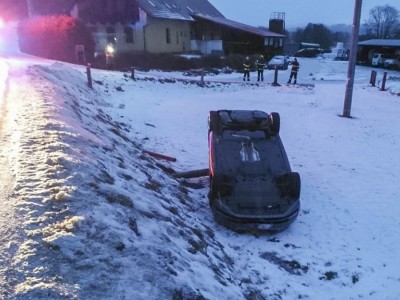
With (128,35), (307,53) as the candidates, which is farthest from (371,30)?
(128,35)

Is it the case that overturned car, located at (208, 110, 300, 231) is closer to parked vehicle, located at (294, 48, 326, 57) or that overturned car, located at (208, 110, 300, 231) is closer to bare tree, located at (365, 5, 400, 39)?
parked vehicle, located at (294, 48, 326, 57)

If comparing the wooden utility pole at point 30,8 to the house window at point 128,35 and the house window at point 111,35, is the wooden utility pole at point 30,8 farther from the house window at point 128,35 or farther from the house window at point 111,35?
the house window at point 128,35

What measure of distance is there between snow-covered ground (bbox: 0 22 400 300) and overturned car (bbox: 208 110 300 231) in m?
0.35

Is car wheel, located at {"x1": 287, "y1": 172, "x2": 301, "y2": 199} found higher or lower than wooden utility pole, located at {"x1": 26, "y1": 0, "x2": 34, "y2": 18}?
lower

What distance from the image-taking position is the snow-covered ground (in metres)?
3.49

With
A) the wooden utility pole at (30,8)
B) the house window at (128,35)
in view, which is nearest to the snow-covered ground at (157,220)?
the house window at (128,35)

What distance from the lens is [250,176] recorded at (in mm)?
6938

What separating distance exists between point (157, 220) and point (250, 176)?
244 cm

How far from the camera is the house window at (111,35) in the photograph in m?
29.2

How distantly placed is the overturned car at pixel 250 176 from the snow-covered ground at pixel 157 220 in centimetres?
35

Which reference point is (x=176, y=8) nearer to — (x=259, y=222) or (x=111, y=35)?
(x=111, y=35)

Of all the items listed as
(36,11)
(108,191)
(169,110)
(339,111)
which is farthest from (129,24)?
(108,191)

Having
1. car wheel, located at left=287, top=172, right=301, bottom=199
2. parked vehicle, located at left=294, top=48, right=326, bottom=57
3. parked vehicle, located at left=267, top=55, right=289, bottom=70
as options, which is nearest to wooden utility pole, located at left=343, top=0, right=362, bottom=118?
car wheel, located at left=287, top=172, right=301, bottom=199

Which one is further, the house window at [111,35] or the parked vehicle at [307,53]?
the parked vehicle at [307,53]
